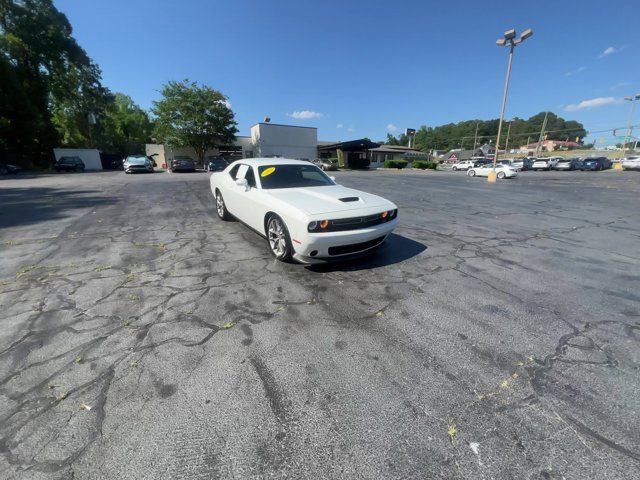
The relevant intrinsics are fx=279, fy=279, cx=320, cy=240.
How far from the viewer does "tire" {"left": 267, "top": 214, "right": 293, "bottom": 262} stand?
12.8 feet

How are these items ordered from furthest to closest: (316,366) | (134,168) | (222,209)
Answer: (134,168), (222,209), (316,366)

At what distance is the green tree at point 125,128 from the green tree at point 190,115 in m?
17.1

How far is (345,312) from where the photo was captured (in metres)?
2.98

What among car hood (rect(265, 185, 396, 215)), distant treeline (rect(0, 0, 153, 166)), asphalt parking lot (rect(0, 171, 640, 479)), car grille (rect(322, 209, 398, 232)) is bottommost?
asphalt parking lot (rect(0, 171, 640, 479))

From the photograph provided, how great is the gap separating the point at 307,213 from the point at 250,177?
82.7 inches

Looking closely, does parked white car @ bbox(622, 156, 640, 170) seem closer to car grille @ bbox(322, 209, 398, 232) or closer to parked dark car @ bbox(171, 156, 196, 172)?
car grille @ bbox(322, 209, 398, 232)

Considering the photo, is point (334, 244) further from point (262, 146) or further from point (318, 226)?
point (262, 146)

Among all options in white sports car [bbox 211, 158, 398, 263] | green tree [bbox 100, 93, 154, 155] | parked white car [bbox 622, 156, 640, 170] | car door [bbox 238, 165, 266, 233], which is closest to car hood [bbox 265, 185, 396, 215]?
white sports car [bbox 211, 158, 398, 263]

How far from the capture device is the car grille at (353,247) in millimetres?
3707

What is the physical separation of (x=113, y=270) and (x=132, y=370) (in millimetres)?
2393

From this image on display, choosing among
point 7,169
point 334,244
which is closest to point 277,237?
point 334,244

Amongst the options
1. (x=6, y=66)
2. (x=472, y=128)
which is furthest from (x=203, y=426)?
(x=472, y=128)

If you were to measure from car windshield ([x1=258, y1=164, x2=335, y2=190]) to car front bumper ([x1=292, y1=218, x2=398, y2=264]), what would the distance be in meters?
1.49

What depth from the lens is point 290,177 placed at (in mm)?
4992
